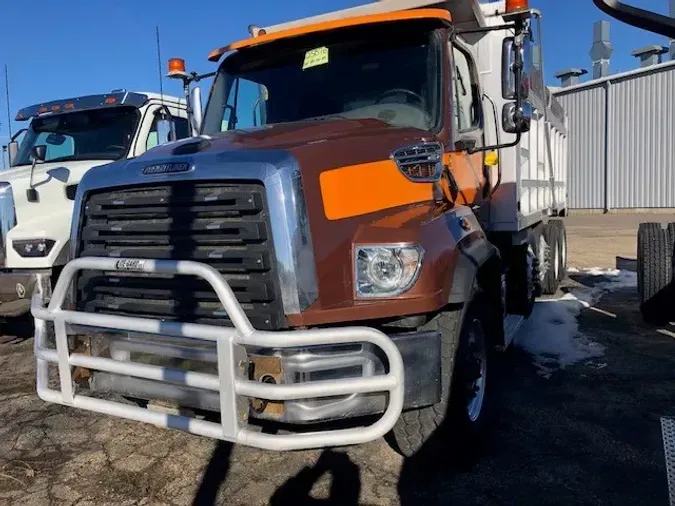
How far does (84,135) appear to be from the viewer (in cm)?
691

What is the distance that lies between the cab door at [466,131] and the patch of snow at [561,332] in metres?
1.88

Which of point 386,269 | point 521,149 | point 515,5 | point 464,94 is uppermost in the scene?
point 515,5

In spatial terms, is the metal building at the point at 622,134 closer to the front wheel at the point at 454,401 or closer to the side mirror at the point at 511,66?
the side mirror at the point at 511,66

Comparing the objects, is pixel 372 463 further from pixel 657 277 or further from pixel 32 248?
pixel 657 277

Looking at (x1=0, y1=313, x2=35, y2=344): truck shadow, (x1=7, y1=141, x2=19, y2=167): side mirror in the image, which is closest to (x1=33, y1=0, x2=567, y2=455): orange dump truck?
(x1=0, y1=313, x2=35, y2=344): truck shadow

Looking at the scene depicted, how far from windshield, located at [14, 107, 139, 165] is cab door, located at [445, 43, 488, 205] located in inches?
150

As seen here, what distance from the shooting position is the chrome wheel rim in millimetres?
3629

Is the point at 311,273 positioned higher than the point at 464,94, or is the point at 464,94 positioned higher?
the point at 464,94

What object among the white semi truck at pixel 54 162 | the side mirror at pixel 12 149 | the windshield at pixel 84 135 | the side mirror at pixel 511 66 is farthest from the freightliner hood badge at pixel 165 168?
the side mirror at pixel 12 149

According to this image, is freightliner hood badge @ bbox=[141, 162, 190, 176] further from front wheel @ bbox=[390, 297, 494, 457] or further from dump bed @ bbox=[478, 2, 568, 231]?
dump bed @ bbox=[478, 2, 568, 231]

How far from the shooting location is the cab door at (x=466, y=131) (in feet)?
13.0

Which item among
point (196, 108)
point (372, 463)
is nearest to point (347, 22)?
point (196, 108)

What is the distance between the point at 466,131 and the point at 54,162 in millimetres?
4586

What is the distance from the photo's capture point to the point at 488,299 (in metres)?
3.98
